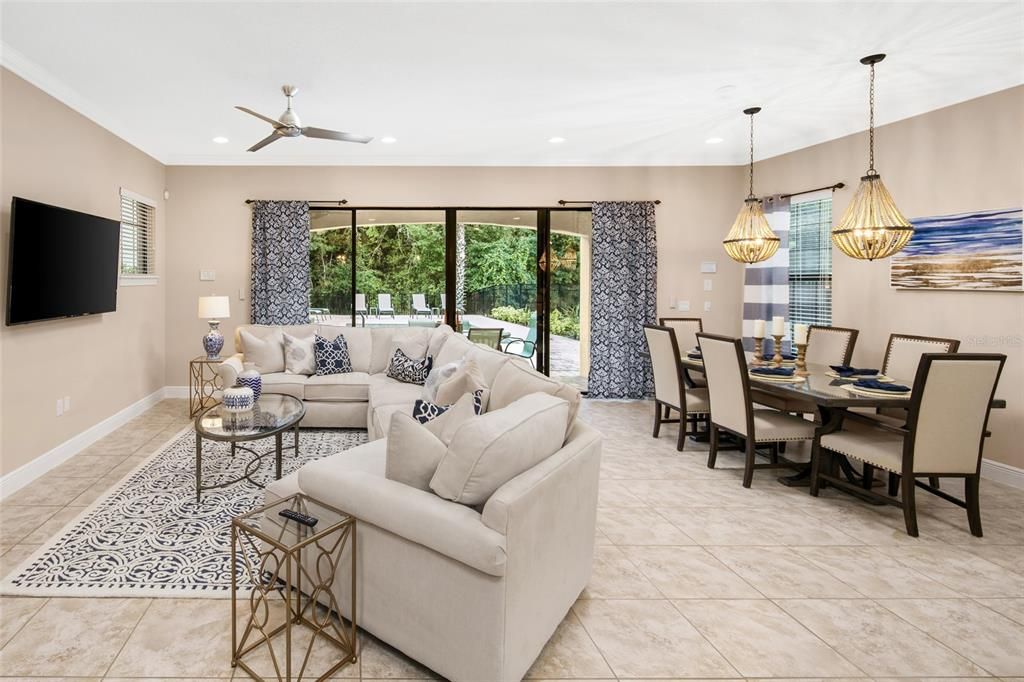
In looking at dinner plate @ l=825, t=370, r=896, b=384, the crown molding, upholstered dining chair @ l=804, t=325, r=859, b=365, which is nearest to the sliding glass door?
the crown molding

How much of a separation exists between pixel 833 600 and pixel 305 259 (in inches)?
229

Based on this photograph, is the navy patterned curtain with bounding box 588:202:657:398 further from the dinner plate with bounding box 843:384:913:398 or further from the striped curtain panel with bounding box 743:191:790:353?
the dinner plate with bounding box 843:384:913:398

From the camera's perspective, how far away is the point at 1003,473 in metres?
3.99

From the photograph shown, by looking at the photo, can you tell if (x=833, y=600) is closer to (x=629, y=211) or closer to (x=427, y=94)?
(x=427, y=94)

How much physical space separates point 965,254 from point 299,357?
5544 millimetres

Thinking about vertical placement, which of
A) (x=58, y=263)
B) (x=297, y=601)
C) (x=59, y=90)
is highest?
(x=59, y=90)

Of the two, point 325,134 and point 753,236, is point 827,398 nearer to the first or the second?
point 753,236

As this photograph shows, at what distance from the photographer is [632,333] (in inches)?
258

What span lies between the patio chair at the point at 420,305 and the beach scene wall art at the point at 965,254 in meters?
4.67

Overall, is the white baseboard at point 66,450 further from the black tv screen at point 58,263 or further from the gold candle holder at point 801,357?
the gold candle holder at point 801,357

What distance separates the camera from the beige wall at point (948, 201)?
391 centimetres

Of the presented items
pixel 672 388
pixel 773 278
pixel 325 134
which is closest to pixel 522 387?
pixel 672 388

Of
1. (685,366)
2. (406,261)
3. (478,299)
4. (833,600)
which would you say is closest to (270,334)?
(406,261)

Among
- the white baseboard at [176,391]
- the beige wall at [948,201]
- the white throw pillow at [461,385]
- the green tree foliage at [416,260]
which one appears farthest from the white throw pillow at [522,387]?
the white baseboard at [176,391]
